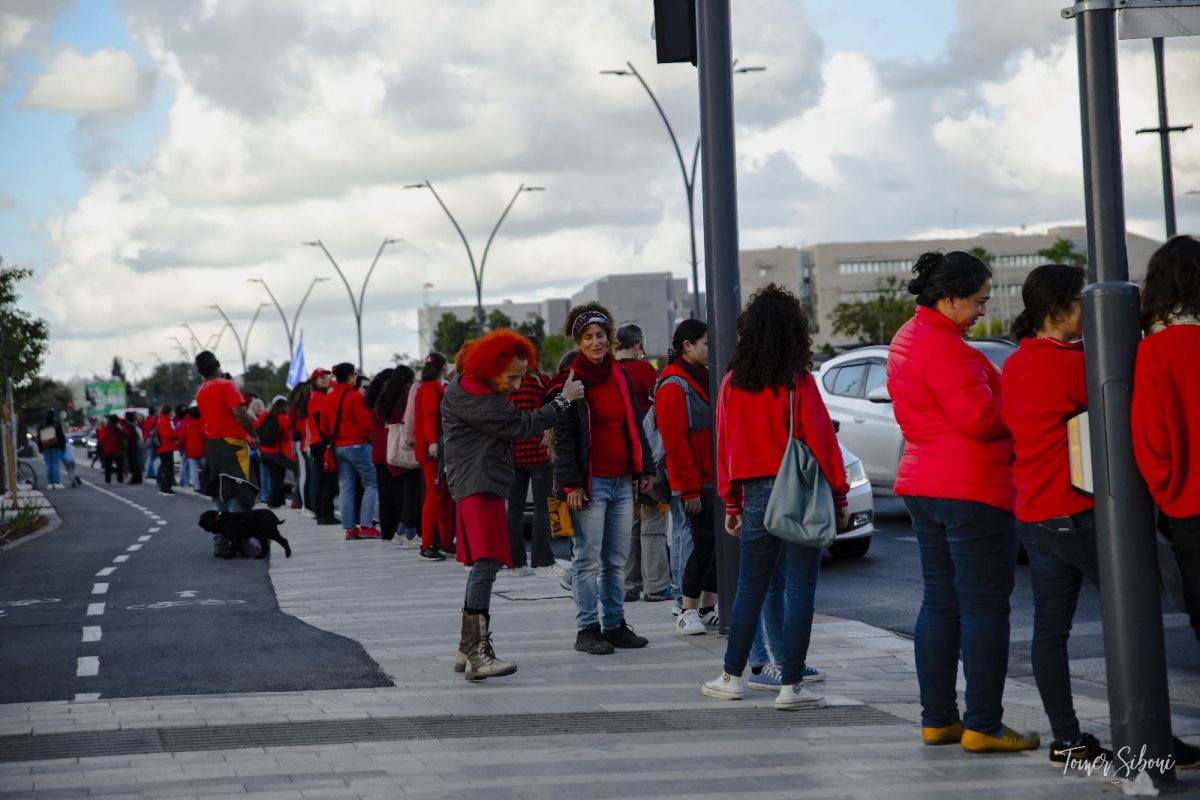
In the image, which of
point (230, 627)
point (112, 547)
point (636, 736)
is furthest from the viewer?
point (112, 547)

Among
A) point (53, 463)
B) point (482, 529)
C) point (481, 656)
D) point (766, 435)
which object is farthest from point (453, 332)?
point (766, 435)

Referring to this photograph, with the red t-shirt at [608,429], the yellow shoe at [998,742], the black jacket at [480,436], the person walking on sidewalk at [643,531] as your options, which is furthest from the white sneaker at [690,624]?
the yellow shoe at [998,742]

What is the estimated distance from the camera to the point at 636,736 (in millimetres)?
6660

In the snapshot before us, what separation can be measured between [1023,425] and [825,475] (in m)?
1.45

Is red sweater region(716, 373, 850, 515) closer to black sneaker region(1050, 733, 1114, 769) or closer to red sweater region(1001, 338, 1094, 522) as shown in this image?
red sweater region(1001, 338, 1094, 522)

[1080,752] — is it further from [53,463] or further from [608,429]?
[53,463]

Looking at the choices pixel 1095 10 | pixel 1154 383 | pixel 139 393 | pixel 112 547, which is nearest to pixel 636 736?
pixel 1154 383

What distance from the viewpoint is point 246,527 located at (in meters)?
16.1

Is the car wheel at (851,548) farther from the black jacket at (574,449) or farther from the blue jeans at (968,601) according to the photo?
the blue jeans at (968,601)

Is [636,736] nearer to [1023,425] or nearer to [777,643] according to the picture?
[777,643]

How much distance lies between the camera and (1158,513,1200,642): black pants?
17.2ft

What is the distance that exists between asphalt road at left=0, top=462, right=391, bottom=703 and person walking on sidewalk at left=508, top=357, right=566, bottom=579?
2186 mm

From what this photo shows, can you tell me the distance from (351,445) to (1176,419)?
13.8 meters

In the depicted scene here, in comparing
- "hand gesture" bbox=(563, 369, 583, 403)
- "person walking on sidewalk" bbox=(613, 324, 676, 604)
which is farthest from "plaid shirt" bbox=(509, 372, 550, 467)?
"hand gesture" bbox=(563, 369, 583, 403)
